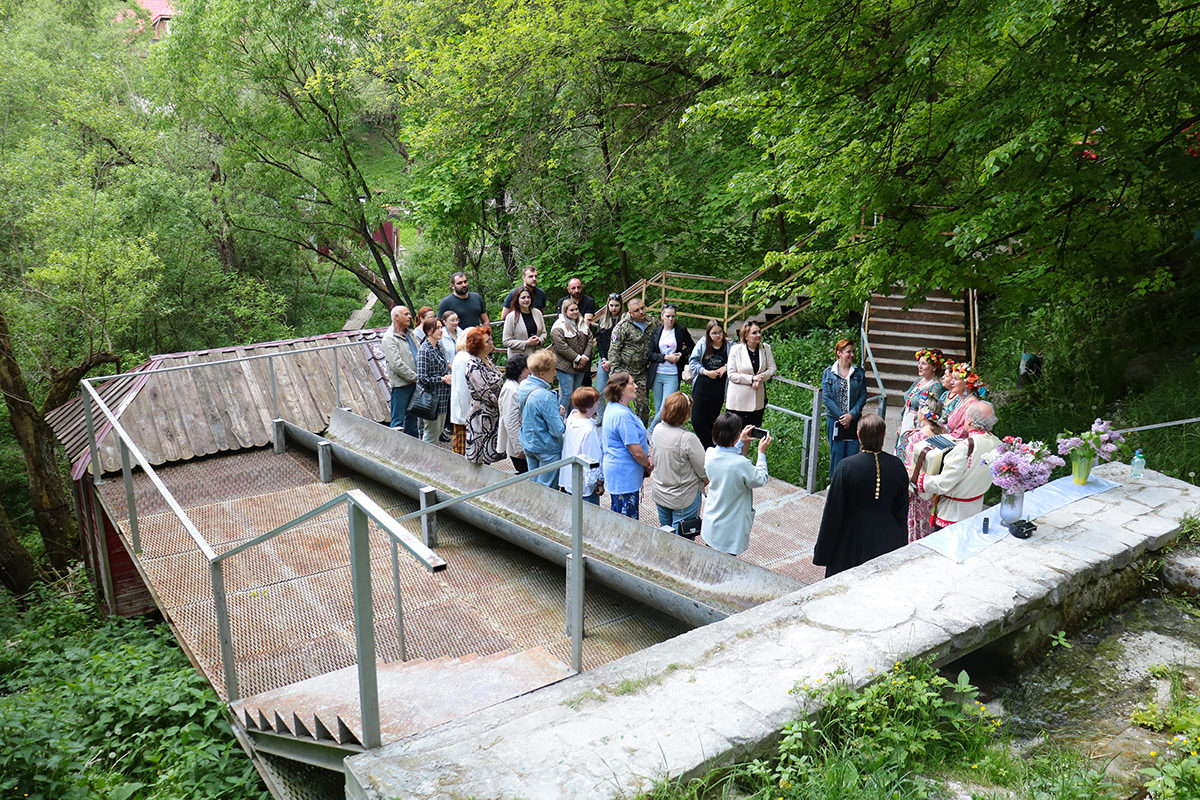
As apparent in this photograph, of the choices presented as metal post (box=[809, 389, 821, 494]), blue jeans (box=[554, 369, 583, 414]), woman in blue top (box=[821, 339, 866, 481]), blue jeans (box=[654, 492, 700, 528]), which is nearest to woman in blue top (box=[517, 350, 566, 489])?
blue jeans (box=[654, 492, 700, 528])

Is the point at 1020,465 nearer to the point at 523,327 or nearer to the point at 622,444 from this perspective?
the point at 622,444

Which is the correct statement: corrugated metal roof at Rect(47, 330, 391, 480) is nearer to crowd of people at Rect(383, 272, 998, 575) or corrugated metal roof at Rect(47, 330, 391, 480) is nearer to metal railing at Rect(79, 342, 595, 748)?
crowd of people at Rect(383, 272, 998, 575)

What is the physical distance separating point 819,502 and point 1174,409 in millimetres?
3296

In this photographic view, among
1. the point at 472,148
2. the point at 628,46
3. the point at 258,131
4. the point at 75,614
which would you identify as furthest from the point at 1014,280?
the point at 258,131

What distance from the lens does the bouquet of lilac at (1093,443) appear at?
213 inches

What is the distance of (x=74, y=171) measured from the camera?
19.0 m

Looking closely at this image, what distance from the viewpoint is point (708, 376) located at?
27.8 ft

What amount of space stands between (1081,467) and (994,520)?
118cm

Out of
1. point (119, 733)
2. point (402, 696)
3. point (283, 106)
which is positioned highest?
point (283, 106)

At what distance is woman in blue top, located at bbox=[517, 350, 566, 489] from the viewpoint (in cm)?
617

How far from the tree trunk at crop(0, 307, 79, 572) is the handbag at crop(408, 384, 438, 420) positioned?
265 inches

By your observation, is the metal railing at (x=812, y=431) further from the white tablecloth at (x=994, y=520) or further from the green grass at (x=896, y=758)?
the green grass at (x=896, y=758)

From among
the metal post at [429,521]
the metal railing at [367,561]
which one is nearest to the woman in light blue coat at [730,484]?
the metal railing at [367,561]

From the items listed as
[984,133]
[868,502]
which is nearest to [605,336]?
[984,133]
